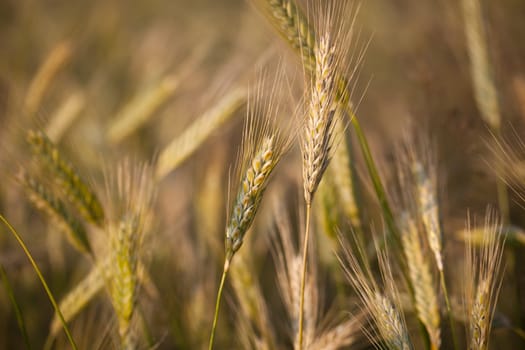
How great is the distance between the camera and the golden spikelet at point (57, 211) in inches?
51.6

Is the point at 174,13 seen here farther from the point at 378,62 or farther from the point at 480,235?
the point at 480,235

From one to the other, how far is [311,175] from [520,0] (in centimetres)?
295

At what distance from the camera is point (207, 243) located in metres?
1.96

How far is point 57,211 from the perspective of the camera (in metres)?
1.33

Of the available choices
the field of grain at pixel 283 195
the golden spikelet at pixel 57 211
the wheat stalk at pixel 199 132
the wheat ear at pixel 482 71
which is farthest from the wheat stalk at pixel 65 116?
the wheat ear at pixel 482 71

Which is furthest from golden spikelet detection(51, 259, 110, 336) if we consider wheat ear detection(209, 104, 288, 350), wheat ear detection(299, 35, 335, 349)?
wheat ear detection(299, 35, 335, 349)

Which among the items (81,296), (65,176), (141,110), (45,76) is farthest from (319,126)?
(45,76)

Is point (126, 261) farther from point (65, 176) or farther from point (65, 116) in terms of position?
point (65, 116)

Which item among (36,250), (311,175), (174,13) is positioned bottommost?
(311,175)

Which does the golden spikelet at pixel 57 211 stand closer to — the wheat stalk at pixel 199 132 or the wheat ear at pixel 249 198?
the wheat stalk at pixel 199 132

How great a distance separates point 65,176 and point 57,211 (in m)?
0.12

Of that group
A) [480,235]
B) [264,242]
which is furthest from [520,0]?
[264,242]

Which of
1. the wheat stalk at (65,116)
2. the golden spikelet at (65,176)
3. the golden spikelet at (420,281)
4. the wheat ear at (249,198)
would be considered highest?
the wheat stalk at (65,116)

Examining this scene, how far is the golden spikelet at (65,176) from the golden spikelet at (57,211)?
49 mm
